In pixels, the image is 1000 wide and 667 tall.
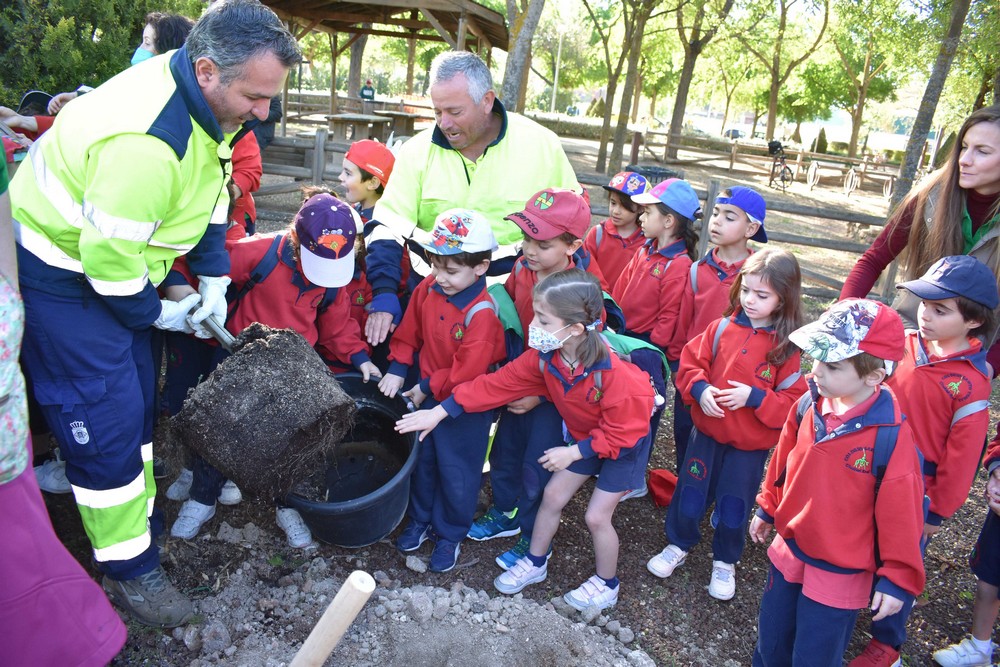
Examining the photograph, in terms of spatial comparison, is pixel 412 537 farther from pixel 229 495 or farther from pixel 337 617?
pixel 337 617

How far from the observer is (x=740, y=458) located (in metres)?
3.13

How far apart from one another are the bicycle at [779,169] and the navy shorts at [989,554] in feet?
61.4

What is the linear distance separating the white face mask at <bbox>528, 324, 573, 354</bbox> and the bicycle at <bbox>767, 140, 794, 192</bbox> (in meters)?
19.3

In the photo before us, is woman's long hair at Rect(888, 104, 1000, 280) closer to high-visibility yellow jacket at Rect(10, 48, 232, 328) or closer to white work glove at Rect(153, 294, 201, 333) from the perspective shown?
high-visibility yellow jacket at Rect(10, 48, 232, 328)

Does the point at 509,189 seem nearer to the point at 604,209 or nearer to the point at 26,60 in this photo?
the point at 26,60

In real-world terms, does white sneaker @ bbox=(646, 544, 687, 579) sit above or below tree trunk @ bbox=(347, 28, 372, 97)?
below

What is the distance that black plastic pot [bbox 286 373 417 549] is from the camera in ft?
9.10

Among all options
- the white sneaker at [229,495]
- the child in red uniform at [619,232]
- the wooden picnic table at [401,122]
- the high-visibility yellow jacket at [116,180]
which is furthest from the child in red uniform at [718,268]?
the wooden picnic table at [401,122]

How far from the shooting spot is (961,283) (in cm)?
267

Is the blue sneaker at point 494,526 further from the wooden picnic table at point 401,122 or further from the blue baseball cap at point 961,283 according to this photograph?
the wooden picnic table at point 401,122

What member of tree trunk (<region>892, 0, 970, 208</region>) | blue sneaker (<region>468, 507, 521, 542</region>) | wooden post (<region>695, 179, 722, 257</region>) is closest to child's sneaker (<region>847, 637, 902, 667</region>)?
blue sneaker (<region>468, 507, 521, 542</region>)

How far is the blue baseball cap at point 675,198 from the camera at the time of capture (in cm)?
384

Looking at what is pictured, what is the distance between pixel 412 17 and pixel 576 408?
51.7 ft

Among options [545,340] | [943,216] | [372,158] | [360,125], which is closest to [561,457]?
[545,340]
